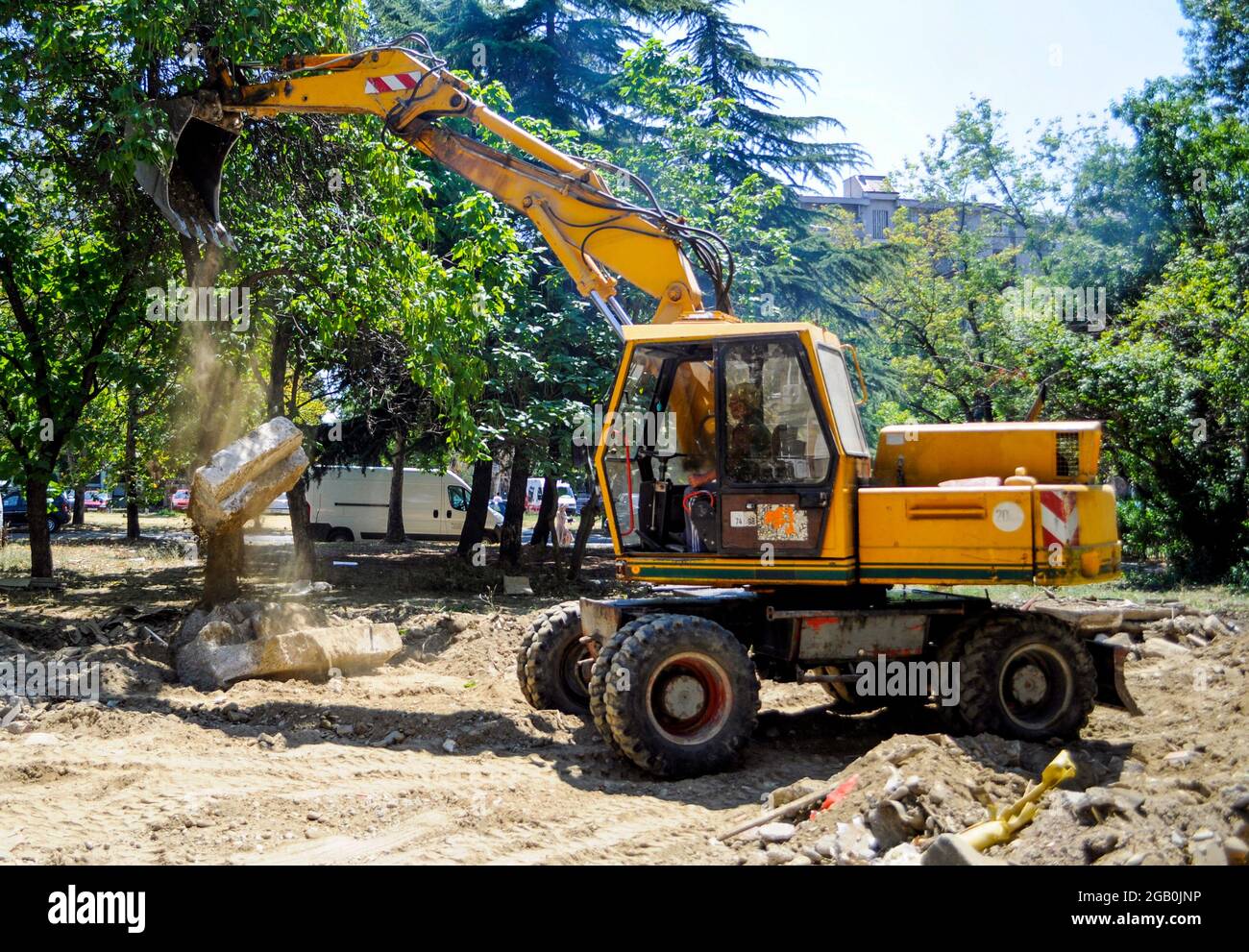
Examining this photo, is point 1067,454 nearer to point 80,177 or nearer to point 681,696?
point 681,696

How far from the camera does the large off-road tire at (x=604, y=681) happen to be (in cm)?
717

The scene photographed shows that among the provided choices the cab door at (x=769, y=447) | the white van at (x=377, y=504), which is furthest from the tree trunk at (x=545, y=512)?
the cab door at (x=769, y=447)

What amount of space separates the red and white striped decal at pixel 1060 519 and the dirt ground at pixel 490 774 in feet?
4.76

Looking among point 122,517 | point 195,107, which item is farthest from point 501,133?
point 122,517

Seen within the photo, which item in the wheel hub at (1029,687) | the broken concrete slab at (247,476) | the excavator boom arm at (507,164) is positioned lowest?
the wheel hub at (1029,687)

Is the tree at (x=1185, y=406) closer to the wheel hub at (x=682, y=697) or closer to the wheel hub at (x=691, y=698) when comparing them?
the wheel hub at (x=691, y=698)

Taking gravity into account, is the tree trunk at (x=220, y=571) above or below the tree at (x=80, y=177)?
below

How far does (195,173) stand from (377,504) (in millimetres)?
20714

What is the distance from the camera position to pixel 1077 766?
22.2 feet

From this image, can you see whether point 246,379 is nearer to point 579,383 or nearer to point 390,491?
point 579,383

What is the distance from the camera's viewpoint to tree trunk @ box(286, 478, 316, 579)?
57.0 feet

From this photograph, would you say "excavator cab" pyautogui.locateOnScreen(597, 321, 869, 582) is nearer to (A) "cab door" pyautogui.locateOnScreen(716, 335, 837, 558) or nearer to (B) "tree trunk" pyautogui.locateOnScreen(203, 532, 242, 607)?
(A) "cab door" pyautogui.locateOnScreen(716, 335, 837, 558)

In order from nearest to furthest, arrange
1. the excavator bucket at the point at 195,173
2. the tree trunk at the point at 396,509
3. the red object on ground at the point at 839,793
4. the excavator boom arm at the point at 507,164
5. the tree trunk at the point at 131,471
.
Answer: the red object on ground at the point at 839,793 → the excavator boom arm at the point at 507,164 → the excavator bucket at the point at 195,173 → the tree trunk at the point at 131,471 → the tree trunk at the point at 396,509
